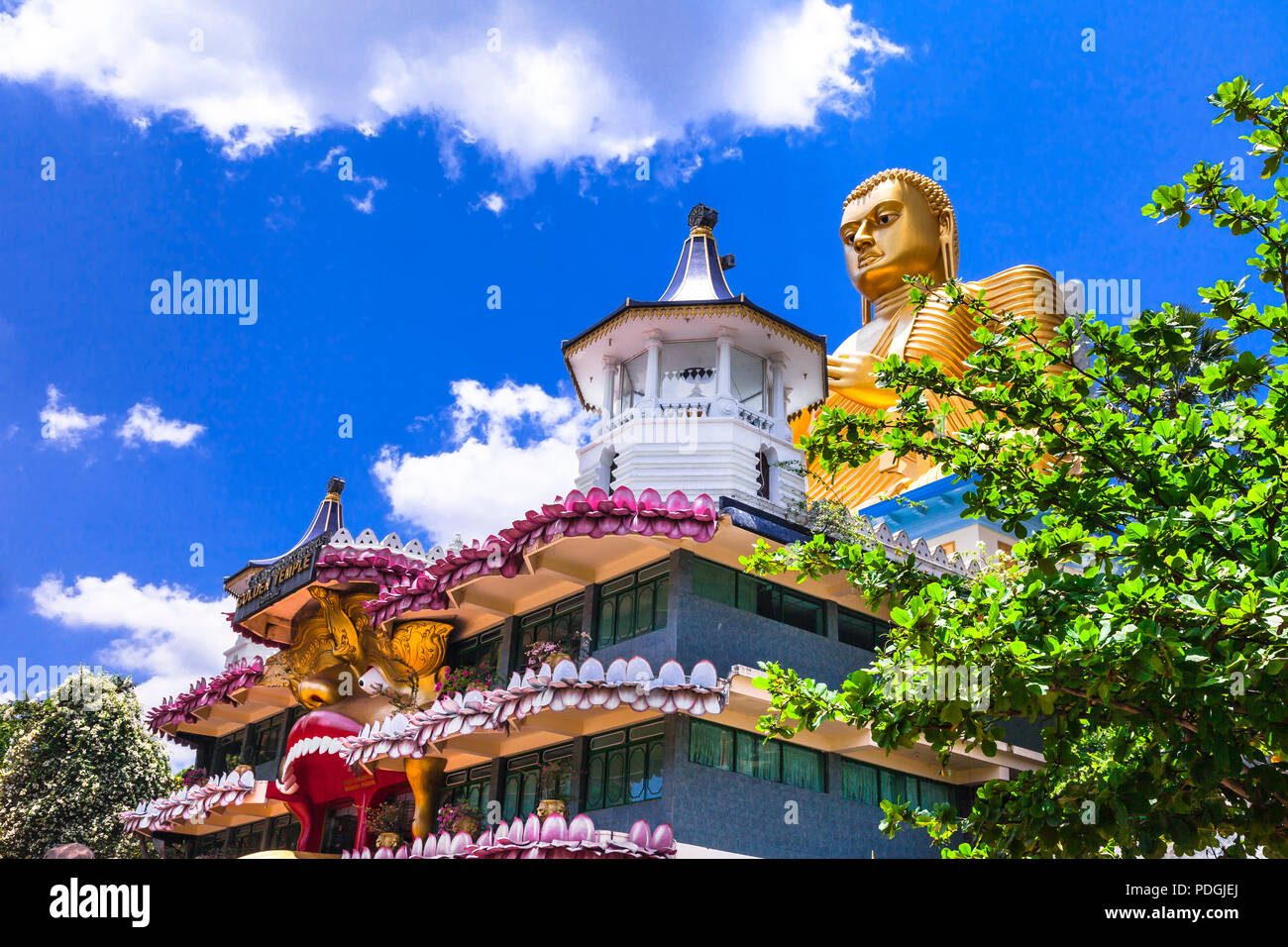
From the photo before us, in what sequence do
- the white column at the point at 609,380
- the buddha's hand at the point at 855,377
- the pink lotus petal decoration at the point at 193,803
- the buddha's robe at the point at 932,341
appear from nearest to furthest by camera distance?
the white column at the point at 609,380 → the pink lotus petal decoration at the point at 193,803 → the buddha's robe at the point at 932,341 → the buddha's hand at the point at 855,377

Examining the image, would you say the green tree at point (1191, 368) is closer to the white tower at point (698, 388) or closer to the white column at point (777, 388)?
the white tower at point (698, 388)

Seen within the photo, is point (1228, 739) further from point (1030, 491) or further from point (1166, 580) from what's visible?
point (1030, 491)

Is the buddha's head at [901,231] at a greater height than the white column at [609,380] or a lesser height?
greater

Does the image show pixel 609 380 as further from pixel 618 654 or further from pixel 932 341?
pixel 932 341

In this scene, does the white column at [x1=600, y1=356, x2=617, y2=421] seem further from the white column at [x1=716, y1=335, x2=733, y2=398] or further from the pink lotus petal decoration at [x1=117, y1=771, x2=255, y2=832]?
the pink lotus petal decoration at [x1=117, y1=771, x2=255, y2=832]

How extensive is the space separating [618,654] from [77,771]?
21.8 m

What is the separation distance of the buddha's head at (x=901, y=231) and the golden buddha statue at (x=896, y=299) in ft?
0.11

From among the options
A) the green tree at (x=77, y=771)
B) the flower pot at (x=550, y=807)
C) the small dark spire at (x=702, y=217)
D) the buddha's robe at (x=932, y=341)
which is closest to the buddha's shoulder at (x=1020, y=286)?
the buddha's robe at (x=932, y=341)

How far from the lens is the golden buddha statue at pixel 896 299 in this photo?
112 feet

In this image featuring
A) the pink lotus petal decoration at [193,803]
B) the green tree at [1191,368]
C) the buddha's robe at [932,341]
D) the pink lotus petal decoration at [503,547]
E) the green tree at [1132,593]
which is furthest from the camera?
the buddha's robe at [932,341]

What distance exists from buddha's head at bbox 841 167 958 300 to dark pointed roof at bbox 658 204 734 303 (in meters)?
13.0

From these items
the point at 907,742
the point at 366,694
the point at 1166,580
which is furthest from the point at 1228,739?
the point at 366,694

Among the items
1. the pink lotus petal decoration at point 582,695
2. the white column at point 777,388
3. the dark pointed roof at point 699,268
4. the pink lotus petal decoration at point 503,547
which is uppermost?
the dark pointed roof at point 699,268
